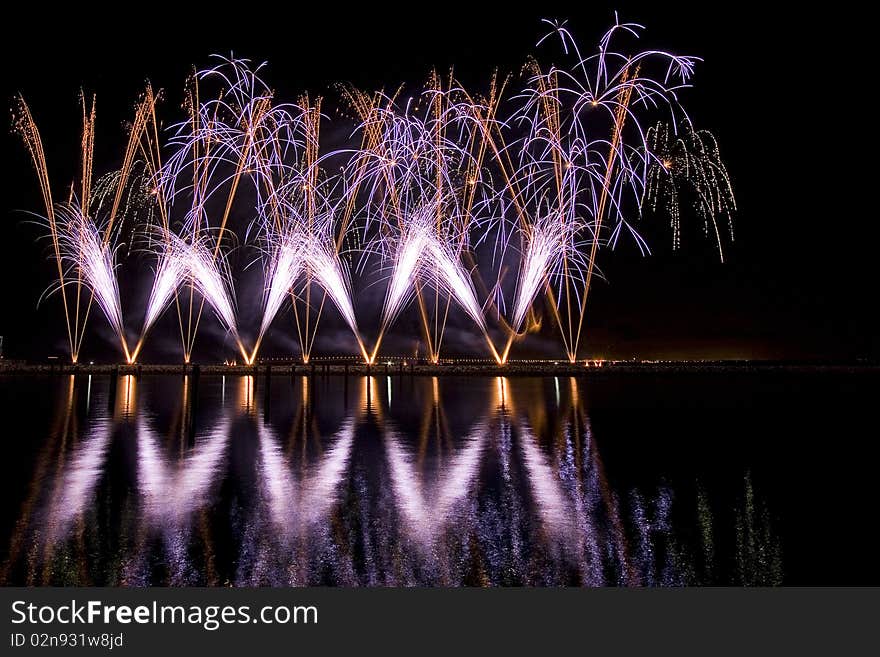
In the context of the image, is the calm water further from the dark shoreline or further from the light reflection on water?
the dark shoreline

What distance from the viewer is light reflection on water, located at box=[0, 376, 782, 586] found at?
6.24 meters

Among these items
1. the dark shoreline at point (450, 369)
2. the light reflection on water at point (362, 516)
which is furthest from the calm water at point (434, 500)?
the dark shoreline at point (450, 369)

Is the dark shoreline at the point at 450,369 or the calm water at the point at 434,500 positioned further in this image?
the dark shoreline at the point at 450,369

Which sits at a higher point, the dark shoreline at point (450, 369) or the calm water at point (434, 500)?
the dark shoreline at point (450, 369)

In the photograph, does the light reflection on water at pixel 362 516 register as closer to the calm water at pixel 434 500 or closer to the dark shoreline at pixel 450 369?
the calm water at pixel 434 500

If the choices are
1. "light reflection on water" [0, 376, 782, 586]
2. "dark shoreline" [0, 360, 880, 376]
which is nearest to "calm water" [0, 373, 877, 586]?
"light reflection on water" [0, 376, 782, 586]

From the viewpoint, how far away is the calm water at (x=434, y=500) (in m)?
6.33

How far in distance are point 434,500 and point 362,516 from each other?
1224 mm

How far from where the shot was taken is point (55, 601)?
573 cm

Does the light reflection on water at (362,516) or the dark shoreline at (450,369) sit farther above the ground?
the dark shoreline at (450,369)

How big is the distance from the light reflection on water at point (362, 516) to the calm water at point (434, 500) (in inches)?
1.4

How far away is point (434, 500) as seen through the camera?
28.8 feet

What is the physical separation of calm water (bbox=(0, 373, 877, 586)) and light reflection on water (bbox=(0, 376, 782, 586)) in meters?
0.04

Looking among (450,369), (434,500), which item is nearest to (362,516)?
(434,500)
